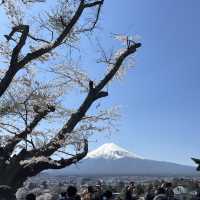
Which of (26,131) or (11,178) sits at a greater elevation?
(26,131)

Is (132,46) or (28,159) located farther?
(132,46)

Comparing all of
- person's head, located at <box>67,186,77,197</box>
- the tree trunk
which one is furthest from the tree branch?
person's head, located at <box>67,186,77,197</box>

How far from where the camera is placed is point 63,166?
13875 millimetres

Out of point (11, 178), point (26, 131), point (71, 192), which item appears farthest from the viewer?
point (26, 131)

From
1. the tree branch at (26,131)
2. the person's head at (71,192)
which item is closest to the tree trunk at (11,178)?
the tree branch at (26,131)

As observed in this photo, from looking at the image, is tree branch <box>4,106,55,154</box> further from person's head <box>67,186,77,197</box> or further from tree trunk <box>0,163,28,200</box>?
person's head <box>67,186,77,197</box>

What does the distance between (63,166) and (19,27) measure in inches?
152

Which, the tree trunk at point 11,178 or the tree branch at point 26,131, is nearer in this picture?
the tree trunk at point 11,178

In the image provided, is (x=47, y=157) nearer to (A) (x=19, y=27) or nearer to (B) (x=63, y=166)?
(B) (x=63, y=166)

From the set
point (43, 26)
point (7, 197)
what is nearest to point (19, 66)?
point (43, 26)

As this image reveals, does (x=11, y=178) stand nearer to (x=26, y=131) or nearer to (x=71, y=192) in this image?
(x=26, y=131)

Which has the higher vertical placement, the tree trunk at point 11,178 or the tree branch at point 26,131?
the tree branch at point 26,131

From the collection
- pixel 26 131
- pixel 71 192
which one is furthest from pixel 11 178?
pixel 71 192

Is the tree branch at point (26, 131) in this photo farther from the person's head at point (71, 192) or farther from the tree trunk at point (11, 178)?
the person's head at point (71, 192)
